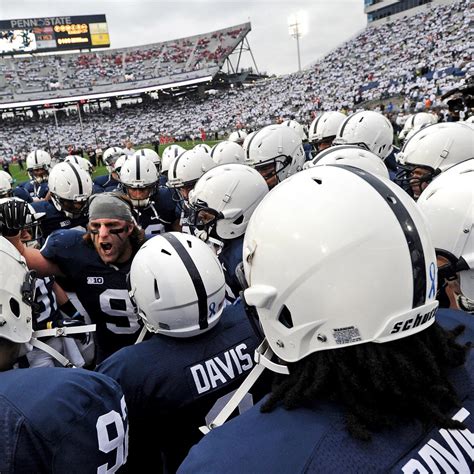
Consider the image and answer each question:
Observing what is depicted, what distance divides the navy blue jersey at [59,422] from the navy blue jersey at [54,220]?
14.5 feet

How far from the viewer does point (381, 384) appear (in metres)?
1.11

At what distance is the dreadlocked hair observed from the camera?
3.63 ft

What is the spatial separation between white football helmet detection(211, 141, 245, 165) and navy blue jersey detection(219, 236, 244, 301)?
353 cm

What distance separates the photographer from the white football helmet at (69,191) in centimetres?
566

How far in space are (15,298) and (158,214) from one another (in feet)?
13.4

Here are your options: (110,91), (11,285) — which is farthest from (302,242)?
(110,91)

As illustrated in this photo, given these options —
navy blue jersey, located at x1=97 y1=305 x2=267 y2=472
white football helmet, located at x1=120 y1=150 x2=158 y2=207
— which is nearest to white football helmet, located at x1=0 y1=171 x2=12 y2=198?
white football helmet, located at x1=120 y1=150 x2=158 y2=207

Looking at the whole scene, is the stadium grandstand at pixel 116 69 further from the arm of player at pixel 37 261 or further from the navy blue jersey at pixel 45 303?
the navy blue jersey at pixel 45 303

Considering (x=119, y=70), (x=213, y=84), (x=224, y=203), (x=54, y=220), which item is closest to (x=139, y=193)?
(x=54, y=220)

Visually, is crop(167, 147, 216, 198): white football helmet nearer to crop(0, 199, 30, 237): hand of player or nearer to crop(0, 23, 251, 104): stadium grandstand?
crop(0, 199, 30, 237): hand of player

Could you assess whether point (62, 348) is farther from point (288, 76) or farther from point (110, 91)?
point (110, 91)

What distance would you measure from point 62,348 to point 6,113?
61.8 meters

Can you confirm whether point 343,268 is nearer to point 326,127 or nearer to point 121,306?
point 121,306

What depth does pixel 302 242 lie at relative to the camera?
1265 mm
